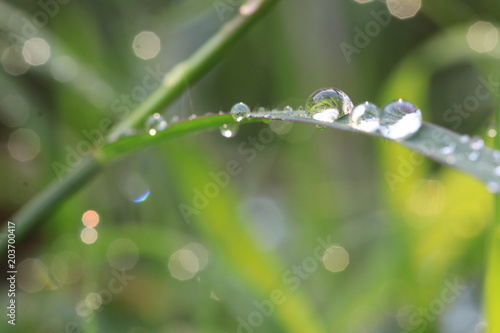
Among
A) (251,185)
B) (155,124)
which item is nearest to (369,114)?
(155,124)

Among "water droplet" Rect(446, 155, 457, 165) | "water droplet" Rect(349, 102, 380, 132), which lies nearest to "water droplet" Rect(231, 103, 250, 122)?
"water droplet" Rect(349, 102, 380, 132)

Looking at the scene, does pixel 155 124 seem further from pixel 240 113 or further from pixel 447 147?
pixel 447 147

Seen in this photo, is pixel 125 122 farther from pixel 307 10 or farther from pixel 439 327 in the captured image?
pixel 307 10

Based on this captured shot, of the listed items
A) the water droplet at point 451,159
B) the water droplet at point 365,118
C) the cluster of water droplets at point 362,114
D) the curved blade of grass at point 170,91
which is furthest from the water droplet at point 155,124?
the water droplet at point 451,159

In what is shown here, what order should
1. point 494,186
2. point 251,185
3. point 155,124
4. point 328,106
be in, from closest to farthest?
point 494,186 → point 328,106 → point 155,124 → point 251,185

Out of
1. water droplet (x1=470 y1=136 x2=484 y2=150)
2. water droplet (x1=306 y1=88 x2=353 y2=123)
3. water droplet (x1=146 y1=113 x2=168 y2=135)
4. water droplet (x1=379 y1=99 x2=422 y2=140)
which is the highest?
water droplet (x1=146 y1=113 x2=168 y2=135)

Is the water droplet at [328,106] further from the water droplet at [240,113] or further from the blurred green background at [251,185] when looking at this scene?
the blurred green background at [251,185]

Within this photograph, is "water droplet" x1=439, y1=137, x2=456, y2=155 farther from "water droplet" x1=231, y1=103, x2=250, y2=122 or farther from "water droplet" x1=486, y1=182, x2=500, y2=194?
"water droplet" x1=231, y1=103, x2=250, y2=122
